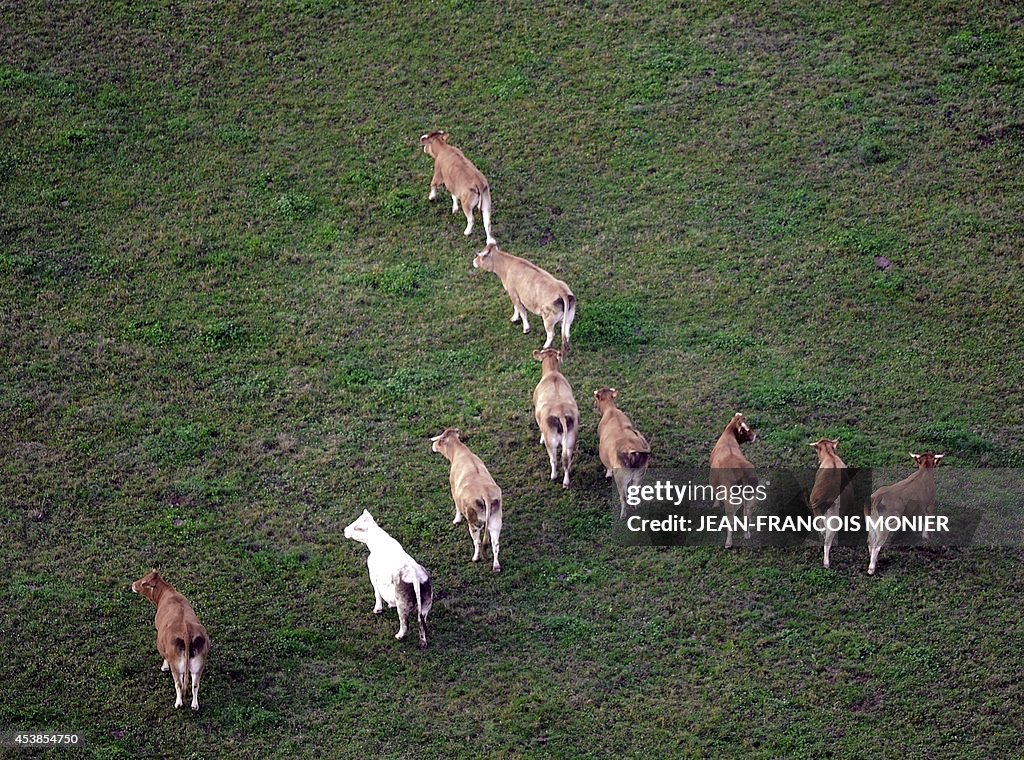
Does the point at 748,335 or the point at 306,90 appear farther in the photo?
the point at 306,90

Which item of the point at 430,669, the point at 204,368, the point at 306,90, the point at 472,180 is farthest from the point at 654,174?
the point at 430,669

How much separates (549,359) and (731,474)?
10.7ft

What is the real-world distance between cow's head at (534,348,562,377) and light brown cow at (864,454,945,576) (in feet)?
15.5

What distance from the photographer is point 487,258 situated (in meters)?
23.0

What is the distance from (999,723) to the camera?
16.5 m

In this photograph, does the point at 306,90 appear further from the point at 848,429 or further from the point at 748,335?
the point at 848,429

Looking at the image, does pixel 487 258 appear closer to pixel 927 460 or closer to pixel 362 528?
pixel 362 528

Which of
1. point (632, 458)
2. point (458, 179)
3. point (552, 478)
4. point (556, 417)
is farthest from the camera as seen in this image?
point (458, 179)

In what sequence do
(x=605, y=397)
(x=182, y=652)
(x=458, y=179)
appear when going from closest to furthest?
(x=182, y=652), (x=605, y=397), (x=458, y=179)

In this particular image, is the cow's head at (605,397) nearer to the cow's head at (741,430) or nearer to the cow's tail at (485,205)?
the cow's head at (741,430)

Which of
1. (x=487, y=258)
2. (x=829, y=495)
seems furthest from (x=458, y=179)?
(x=829, y=495)

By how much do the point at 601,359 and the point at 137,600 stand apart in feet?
25.2

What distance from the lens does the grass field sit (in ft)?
56.0
